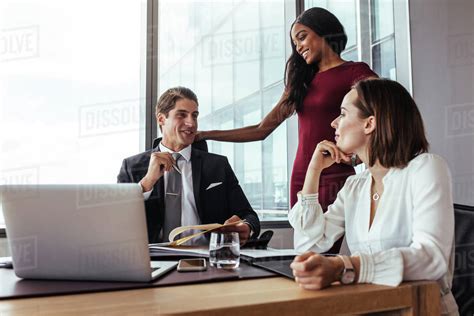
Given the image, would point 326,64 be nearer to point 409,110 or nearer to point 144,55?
Result: point 409,110

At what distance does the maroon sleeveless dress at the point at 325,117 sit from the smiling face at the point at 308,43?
0.31ft

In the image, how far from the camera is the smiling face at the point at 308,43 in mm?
2104

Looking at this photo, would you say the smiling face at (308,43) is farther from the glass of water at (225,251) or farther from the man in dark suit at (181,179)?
the glass of water at (225,251)

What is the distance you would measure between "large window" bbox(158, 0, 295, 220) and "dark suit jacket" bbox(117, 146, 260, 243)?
3.04 feet

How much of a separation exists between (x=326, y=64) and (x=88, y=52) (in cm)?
156

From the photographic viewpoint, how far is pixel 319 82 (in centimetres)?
210

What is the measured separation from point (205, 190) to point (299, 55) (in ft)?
2.82

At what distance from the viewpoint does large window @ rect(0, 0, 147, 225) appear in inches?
101

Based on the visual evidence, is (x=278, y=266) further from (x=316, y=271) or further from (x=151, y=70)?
(x=151, y=70)

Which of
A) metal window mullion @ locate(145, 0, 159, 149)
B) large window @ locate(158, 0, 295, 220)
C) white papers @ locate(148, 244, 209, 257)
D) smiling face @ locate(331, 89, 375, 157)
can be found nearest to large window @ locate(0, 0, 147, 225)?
metal window mullion @ locate(145, 0, 159, 149)

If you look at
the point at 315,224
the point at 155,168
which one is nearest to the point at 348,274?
the point at 315,224

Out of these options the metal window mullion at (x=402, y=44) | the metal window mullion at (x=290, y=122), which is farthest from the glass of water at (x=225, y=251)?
the metal window mullion at (x=290, y=122)

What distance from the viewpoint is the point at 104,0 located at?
2859mm

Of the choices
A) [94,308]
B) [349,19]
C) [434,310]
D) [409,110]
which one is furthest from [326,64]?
[94,308]
